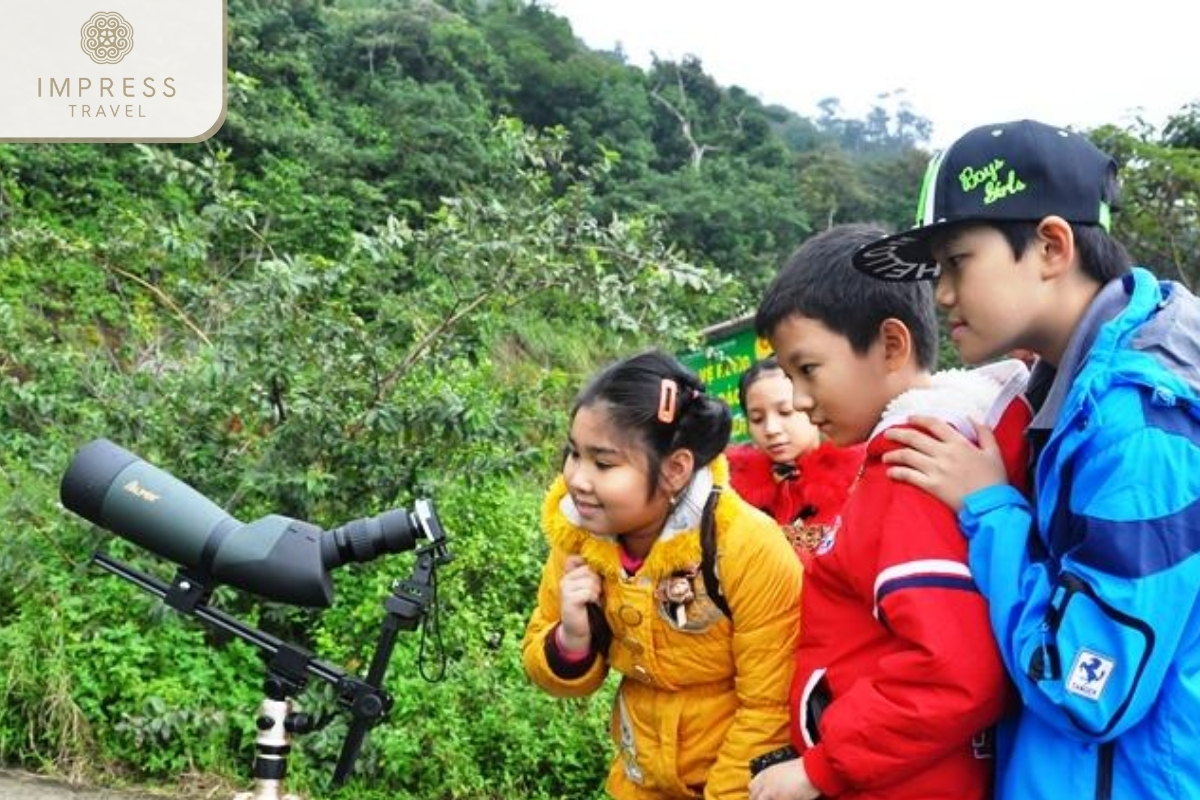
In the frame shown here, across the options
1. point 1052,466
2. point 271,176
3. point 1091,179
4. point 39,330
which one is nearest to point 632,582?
point 1052,466

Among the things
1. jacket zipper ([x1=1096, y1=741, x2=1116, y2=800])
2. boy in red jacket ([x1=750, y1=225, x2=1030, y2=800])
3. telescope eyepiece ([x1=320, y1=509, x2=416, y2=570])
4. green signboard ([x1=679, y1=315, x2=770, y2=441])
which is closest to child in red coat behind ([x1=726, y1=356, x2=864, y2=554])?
green signboard ([x1=679, y1=315, x2=770, y2=441])

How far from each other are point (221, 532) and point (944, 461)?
1022mm

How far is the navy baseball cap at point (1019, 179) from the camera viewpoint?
1327mm

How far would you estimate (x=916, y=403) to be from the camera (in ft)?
4.99

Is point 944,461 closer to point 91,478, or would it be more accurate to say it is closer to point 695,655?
point 695,655

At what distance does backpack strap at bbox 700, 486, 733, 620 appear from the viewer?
1.79 metres

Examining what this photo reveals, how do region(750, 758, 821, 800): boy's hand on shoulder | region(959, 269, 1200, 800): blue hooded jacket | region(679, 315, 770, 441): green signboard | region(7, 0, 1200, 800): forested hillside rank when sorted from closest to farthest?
region(959, 269, 1200, 800): blue hooded jacket < region(750, 758, 821, 800): boy's hand on shoulder < region(7, 0, 1200, 800): forested hillside < region(679, 315, 770, 441): green signboard

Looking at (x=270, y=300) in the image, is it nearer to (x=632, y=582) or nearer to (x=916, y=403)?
(x=632, y=582)

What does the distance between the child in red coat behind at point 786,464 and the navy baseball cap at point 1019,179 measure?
1.40 meters

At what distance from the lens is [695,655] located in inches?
71.2

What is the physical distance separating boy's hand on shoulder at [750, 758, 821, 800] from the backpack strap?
291 millimetres

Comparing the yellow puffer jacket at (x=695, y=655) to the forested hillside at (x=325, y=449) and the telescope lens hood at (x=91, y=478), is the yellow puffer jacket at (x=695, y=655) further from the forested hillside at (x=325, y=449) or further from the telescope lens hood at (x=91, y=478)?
the forested hillside at (x=325, y=449)

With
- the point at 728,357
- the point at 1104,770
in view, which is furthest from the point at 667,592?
the point at 728,357

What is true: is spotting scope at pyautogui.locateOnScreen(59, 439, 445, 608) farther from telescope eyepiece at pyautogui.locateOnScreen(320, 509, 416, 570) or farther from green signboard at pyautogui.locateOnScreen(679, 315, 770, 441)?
green signboard at pyautogui.locateOnScreen(679, 315, 770, 441)
